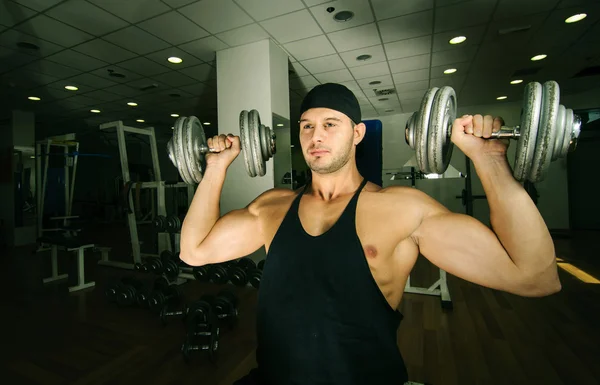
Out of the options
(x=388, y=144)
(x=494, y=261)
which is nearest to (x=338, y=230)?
(x=494, y=261)

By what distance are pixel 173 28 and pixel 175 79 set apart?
1436mm

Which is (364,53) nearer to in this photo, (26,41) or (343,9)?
(343,9)

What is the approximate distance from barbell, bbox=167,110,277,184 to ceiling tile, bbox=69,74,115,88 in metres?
3.89

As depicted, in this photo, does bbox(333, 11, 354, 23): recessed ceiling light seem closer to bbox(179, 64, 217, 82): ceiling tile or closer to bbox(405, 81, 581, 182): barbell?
bbox(179, 64, 217, 82): ceiling tile

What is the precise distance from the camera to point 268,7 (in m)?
2.48

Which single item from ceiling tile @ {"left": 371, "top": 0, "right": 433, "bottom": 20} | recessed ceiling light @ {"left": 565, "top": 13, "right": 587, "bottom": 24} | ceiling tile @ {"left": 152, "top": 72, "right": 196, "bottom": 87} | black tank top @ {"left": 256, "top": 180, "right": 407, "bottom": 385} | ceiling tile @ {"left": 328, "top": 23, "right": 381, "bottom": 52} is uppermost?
ceiling tile @ {"left": 152, "top": 72, "right": 196, "bottom": 87}

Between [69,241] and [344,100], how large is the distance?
337cm

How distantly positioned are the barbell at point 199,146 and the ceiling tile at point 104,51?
2.80 m

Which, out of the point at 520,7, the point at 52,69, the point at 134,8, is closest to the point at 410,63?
the point at 520,7

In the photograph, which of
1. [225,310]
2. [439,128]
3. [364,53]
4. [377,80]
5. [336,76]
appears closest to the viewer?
[439,128]

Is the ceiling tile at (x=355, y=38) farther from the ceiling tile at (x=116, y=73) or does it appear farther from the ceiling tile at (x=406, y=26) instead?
the ceiling tile at (x=116, y=73)

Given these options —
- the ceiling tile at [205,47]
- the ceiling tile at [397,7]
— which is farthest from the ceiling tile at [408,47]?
the ceiling tile at [205,47]

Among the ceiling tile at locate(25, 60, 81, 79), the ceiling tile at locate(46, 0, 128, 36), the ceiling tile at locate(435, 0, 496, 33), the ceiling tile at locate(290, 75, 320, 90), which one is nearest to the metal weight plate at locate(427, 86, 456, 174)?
the ceiling tile at locate(435, 0, 496, 33)

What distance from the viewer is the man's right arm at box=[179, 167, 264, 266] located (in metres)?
1.01
